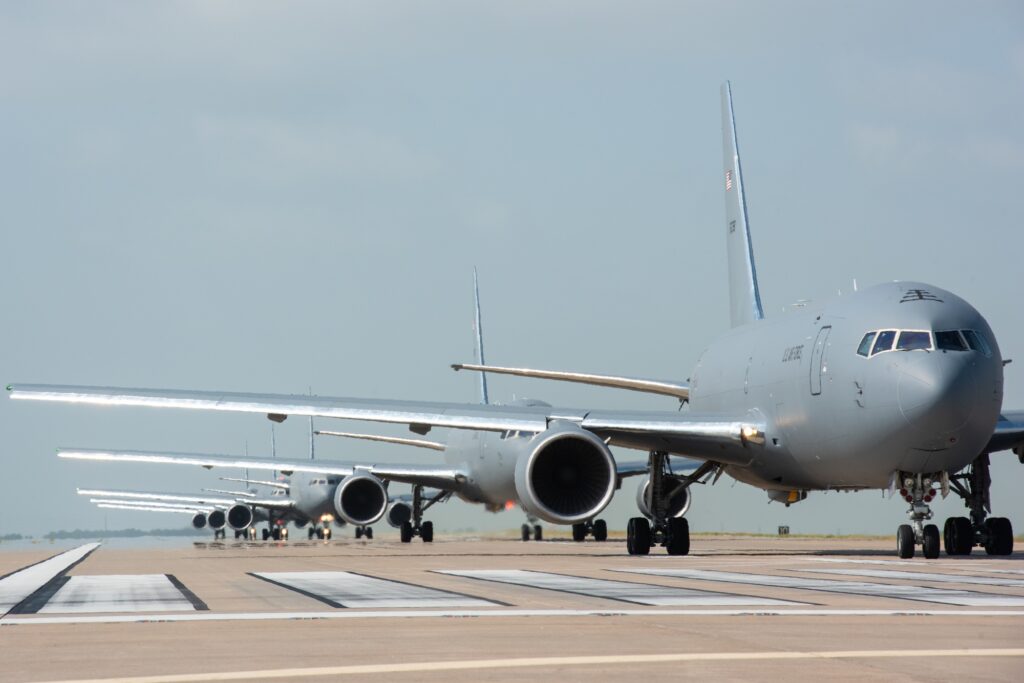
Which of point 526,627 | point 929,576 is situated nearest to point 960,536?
point 929,576

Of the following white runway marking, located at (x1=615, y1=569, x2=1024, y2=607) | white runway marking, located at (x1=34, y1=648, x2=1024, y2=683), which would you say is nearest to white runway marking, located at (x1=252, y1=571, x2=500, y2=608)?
white runway marking, located at (x1=615, y1=569, x2=1024, y2=607)

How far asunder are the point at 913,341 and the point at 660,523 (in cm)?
630

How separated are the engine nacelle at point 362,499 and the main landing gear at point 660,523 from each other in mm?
19901

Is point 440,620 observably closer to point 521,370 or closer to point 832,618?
point 832,618

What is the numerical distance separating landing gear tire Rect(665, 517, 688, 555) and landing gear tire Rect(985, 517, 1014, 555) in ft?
16.5

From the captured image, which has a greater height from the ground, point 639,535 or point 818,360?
point 818,360

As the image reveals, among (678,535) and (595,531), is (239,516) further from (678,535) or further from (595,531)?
(678,535)

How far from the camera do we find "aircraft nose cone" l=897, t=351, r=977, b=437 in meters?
19.1

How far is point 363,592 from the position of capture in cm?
1309

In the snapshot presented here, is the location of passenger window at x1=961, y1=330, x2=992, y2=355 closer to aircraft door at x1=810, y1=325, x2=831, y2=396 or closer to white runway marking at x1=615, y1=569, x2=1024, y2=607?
aircraft door at x1=810, y1=325, x2=831, y2=396

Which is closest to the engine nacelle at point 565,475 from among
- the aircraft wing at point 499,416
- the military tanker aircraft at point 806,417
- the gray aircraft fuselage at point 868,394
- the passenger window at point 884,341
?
the military tanker aircraft at point 806,417

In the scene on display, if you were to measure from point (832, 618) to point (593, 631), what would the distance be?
1.95 m

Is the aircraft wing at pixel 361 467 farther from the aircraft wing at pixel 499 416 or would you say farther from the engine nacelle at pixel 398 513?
the aircraft wing at pixel 499 416

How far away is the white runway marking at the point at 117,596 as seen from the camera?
1149cm
